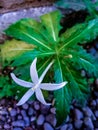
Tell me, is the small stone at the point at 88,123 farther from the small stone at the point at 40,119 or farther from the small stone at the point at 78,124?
the small stone at the point at 40,119

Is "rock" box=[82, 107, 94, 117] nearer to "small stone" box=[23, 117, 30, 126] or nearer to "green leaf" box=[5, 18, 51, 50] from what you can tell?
"small stone" box=[23, 117, 30, 126]

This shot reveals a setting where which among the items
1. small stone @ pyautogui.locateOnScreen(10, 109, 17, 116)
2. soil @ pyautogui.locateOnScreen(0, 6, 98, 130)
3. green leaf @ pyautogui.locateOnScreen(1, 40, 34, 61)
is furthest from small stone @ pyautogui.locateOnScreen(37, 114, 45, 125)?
green leaf @ pyautogui.locateOnScreen(1, 40, 34, 61)

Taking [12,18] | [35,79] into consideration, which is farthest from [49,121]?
[12,18]

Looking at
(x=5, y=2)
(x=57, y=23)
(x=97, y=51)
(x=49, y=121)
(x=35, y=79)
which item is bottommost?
(x=49, y=121)

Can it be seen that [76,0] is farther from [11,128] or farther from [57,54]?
[11,128]

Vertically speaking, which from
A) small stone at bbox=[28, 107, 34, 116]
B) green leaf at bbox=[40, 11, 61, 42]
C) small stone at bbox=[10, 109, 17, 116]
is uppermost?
green leaf at bbox=[40, 11, 61, 42]

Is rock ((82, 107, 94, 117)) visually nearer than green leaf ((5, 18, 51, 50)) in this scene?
No

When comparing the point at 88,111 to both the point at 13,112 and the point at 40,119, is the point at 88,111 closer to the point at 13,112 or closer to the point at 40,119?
the point at 40,119
